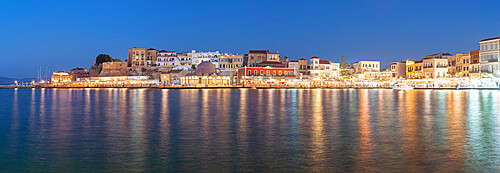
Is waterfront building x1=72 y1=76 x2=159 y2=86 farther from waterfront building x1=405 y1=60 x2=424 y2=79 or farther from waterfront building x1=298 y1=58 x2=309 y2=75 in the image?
waterfront building x1=405 y1=60 x2=424 y2=79

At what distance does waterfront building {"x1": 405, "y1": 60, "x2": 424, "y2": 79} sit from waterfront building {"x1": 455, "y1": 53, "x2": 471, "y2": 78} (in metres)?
7.90

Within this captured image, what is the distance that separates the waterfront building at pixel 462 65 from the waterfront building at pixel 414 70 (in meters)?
7.90

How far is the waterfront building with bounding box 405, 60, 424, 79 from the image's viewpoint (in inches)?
3396

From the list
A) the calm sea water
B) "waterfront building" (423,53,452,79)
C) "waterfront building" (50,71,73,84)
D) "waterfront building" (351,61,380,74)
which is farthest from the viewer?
"waterfront building" (50,71,73,84)

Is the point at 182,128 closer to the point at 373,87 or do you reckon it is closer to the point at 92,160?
the point at 92,160

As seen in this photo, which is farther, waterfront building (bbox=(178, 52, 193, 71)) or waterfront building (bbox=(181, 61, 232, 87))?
waterfront building (bbox=(178, 52, 193, 71))

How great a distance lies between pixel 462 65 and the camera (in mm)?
77750

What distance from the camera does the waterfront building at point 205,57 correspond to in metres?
94.5

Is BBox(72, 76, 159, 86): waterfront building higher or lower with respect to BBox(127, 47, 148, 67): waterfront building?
lower

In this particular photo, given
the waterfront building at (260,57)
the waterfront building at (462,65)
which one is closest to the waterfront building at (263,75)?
the waterfront building at (260,57)

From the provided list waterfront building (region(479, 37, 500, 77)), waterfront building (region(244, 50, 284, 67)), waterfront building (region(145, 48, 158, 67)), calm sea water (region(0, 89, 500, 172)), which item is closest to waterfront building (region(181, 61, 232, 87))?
waterfront building (region(244, 50, 284, 67))

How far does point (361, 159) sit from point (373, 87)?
8607cm

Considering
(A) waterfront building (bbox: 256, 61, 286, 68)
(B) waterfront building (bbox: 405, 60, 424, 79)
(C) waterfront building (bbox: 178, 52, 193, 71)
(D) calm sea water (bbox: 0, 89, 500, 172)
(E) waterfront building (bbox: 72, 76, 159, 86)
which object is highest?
(C) waterfront building (bbox: 178, 52, 193, 71)

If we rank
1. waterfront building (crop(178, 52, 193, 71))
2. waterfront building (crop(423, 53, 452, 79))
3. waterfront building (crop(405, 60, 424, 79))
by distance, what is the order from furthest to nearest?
waterfront building (crop(178, 52, 193, 71)) → waterfront building (crop(405, 60, 424, 79)) → waterfront building (crop(423, 53, 452, 79))
